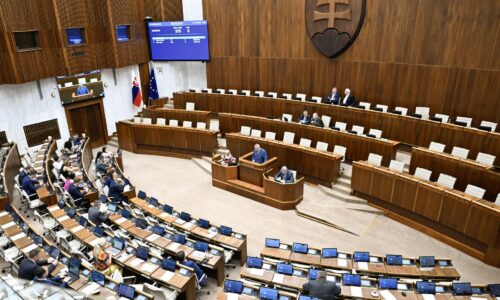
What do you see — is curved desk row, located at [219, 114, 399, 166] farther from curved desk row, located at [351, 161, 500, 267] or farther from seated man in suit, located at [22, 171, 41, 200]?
seated man in suit, located at [22, 171, 41, 200]

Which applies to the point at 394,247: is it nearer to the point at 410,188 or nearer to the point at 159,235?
the point at 410,188

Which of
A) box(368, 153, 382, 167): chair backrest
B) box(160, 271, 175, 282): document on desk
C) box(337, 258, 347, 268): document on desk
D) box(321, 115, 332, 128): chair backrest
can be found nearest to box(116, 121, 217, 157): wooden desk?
box(321, 115, 332, 128): chair backrest

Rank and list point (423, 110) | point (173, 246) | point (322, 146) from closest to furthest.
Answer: point (173, 246), point (322, 146), point (423, 110)

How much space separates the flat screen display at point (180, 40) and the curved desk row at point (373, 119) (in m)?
1.82

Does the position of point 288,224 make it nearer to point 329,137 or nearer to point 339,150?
point 339,150

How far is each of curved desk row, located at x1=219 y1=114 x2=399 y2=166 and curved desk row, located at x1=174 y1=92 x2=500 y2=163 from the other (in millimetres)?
1061

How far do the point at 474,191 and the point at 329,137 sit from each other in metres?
4.14

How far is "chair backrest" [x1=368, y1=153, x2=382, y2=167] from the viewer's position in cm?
930

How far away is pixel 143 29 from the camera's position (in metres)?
15.6

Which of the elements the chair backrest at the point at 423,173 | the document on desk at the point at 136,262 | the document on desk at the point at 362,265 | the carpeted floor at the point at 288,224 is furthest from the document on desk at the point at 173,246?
the chair backrest at the point at 423,173

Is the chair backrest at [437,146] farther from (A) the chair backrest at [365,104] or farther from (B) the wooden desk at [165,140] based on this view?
(B) the wooden desk at [165,140]

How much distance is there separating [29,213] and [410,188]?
9.76 meters

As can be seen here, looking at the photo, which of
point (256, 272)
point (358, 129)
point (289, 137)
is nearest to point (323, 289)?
point (256, 272)

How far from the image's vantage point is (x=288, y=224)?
8.93 metres
